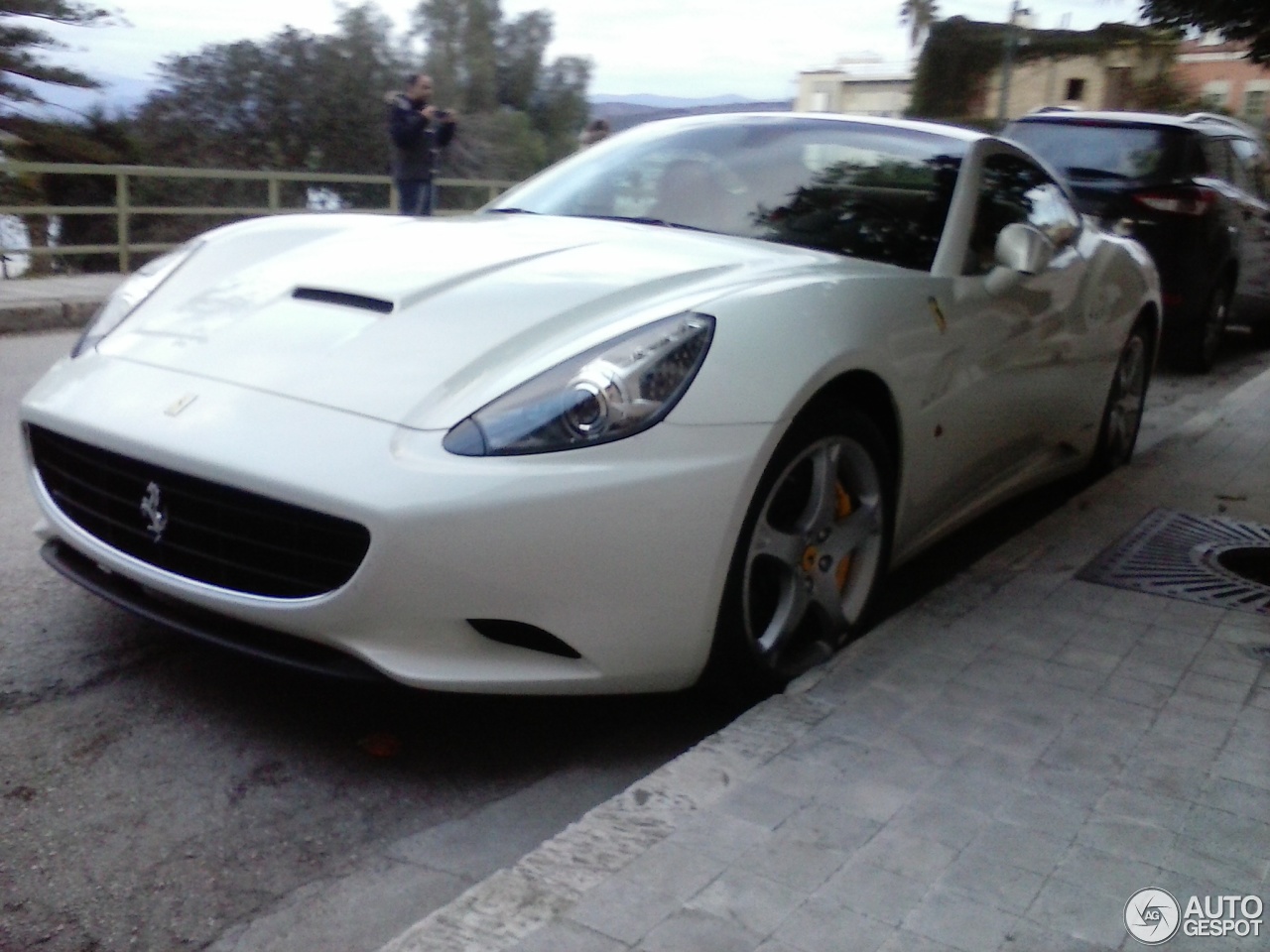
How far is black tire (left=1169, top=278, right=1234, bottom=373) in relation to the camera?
367 inches

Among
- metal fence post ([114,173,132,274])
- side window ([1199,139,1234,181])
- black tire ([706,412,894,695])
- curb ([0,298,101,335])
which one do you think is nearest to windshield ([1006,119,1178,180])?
side window ([1199,139,1234,181])

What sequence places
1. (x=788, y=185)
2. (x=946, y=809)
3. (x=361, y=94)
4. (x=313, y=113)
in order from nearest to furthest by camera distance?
1. (x=946, y=809)
2. (x=788, y=185)
3. (x=313, y=113)
4. (x=361, y=94)

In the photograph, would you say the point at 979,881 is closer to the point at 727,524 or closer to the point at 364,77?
the point at 727,524

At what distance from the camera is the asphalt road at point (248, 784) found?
7.89ft

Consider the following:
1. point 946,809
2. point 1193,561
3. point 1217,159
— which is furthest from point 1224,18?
point 1217,159

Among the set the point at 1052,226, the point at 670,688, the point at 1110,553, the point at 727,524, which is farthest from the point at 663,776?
the point at 1052,226

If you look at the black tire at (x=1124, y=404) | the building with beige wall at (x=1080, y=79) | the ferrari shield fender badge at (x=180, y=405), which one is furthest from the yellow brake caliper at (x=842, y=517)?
the building with beige wall at (x=1080, y=79)

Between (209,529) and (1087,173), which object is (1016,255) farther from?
(1087,173)

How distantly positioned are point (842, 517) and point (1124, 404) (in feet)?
9.13

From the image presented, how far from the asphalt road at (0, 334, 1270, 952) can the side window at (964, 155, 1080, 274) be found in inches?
70.1

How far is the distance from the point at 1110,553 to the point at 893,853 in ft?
7.88

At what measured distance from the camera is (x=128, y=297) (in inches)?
145

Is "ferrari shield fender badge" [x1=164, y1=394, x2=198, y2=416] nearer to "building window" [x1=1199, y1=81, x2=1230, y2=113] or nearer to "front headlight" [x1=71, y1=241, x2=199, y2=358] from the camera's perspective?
"front headlight" [x1=71, y1=241, x2=199, y2=358]

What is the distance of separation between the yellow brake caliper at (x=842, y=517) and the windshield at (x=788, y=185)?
783mm
